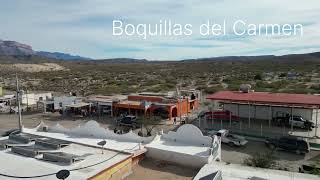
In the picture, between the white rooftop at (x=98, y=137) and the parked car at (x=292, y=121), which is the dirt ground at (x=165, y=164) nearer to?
the white rooftop at (x=98, y=137)

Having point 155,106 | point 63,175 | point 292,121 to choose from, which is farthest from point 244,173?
point 155,106

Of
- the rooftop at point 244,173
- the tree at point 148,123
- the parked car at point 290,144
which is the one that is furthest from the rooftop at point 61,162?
the tree at point 148,123

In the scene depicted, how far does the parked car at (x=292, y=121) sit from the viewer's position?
32.5m

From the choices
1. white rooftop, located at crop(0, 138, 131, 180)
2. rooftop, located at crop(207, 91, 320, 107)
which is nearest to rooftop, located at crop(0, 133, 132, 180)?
white rooftop, located at crop(0, 138, 131, 180)

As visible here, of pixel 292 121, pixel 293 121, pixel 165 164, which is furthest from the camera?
pixel 293 121

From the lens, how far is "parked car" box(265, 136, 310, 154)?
26109mm

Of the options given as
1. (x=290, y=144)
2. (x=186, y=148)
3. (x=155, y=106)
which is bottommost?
(x=290, y=144)

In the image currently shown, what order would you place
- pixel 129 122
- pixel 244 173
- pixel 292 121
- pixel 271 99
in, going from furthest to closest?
pixel 129 122 < pixel 271 99 < pixel 292 121 < pixel 244 173

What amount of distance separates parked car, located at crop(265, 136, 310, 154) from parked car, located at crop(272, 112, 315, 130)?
17.4 ft

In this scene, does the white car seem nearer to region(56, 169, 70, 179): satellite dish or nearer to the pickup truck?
the pickup truck

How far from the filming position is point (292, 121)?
105ft

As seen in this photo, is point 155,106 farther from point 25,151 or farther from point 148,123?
point 25,151

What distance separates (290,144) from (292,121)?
5820mm

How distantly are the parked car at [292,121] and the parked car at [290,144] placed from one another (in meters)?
5.31
